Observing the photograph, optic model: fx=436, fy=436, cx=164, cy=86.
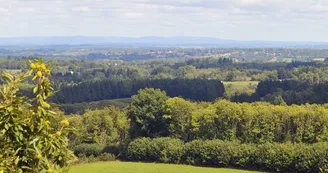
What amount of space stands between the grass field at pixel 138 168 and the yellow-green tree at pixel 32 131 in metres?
42.4

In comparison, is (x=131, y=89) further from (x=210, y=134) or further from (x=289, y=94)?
(x=210, y=134)

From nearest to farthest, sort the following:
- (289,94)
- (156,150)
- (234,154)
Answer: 1. (234,154)
2. (156,150)
3. (289,94)

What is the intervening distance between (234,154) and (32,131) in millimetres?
46067

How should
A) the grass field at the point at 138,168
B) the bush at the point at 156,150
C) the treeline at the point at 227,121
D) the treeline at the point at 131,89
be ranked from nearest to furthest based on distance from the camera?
the grass field at the point at 138,168 → the treeline at the point at 227,121 → the bush at the point at 156,150 → the treeline at the point at 131,89

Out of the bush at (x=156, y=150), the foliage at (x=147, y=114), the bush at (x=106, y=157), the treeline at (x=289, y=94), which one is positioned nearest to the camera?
the bush at (x=156, y=150)

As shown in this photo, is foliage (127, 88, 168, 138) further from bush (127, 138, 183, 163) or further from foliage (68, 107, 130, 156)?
foliage (68, 107, 130, 156)

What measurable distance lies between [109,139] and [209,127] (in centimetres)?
1428

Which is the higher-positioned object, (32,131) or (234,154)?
(32,131)

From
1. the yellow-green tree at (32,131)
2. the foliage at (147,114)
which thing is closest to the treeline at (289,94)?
the foliage at (147,114)

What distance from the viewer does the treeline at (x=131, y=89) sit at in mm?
118875

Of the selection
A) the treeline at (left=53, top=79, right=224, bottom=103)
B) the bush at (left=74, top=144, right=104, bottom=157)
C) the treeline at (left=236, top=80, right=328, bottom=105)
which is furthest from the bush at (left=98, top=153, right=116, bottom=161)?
the treeline at (left=53, top=79, right=224, bottom=103)

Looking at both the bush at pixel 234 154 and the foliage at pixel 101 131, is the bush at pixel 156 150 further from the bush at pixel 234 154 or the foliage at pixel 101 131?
the foliage at pixel 101 131

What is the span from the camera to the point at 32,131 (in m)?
5.60

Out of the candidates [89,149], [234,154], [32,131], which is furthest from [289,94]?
[32,131]
